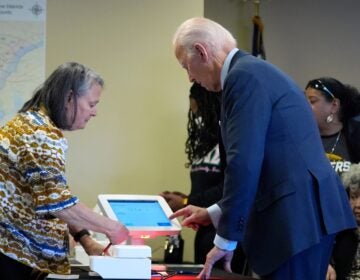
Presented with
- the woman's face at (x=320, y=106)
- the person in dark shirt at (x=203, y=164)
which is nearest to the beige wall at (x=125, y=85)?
the person in dark shirt at (x=203, y=164)

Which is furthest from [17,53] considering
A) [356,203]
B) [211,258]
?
[211,258]

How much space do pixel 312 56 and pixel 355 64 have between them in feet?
0.95

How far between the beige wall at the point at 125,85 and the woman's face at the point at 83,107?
1408mm

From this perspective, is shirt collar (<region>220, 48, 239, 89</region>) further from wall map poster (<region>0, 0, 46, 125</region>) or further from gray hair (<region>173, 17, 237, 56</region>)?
wall map poster (<region>0, 0, 46, 125</region>)

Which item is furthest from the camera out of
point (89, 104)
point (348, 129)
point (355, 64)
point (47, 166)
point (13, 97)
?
point (355, 64)

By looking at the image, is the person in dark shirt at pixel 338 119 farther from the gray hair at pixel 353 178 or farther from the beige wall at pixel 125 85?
the beige wall at pixel 125 85

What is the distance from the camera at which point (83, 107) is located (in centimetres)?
212

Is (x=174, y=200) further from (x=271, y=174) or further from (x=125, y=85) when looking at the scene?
(x=271, y=174)

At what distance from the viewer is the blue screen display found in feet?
7.64

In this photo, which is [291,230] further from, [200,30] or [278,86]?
[200,30]

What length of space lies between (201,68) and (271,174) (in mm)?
411

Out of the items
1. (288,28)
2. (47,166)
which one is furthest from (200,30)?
(288,28)

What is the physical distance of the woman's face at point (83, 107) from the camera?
2.10 m

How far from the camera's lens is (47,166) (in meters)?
1.93
